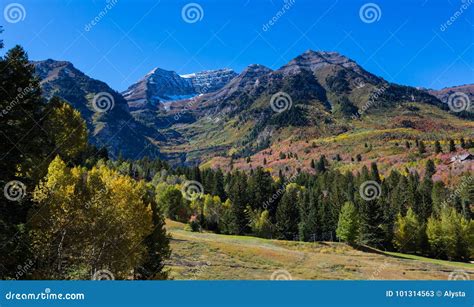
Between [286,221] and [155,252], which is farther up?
[286,221]

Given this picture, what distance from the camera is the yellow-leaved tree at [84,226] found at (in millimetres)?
31969

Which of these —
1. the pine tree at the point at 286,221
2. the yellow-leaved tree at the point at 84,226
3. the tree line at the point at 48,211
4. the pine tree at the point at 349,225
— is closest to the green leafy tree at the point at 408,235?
the pine tree at the point at 349,225

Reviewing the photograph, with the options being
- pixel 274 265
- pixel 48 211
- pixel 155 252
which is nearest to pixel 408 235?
pixel 274 265

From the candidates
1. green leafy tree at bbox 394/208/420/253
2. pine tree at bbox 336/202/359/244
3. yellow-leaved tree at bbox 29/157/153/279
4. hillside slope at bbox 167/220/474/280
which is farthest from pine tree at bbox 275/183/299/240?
yellow-leaved tree at bbox 29/157/153/279

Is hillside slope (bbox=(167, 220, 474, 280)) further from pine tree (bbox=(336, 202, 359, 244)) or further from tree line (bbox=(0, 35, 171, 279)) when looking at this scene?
tree line (bbox=(0, 35, 171, 279))

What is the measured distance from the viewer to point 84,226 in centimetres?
3400

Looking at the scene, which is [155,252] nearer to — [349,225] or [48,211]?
[48,211]

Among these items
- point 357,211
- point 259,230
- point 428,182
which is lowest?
point 259,230

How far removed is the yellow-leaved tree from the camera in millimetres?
31969

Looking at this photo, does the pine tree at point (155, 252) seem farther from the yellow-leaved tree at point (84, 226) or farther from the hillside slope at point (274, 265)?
the hillside slope at point (274, 265)

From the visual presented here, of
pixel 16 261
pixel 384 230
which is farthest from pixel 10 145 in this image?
pixel 384 230
